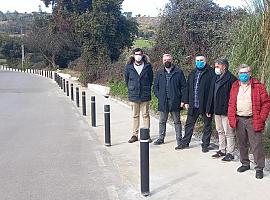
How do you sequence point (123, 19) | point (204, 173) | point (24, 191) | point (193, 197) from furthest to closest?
1. point (123, 19)
2. point (204, 173)
3. point (24, 191)
4. point (193, 197)

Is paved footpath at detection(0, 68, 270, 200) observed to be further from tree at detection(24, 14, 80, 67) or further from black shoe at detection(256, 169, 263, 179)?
tree at detection(24, 14, 80, 67)

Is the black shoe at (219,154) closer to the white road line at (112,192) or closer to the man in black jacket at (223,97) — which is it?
the man in black jacket at (223,97)

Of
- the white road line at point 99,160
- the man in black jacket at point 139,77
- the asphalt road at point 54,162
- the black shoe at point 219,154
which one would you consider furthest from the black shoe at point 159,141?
the black shoe at point 219,154

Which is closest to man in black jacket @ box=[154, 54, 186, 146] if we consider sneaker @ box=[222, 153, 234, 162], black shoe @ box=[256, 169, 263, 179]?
sneaker @ box=[222, 153, 234, 162]

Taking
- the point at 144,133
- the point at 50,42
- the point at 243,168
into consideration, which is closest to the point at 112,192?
the point at 144,133

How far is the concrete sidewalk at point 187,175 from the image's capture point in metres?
6.20

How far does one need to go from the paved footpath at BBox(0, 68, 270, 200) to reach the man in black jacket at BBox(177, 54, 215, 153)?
510 millimetres

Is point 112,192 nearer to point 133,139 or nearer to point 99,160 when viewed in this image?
point 99,160

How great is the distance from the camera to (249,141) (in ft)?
23.3

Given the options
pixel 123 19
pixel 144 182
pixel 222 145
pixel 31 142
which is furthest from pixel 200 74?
pixel 123 19

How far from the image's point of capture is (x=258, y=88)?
6828 millimetres

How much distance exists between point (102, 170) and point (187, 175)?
1.58 m

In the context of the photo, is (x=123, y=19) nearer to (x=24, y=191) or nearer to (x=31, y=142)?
(x=31, y=142)

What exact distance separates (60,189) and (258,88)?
10.9 feet
